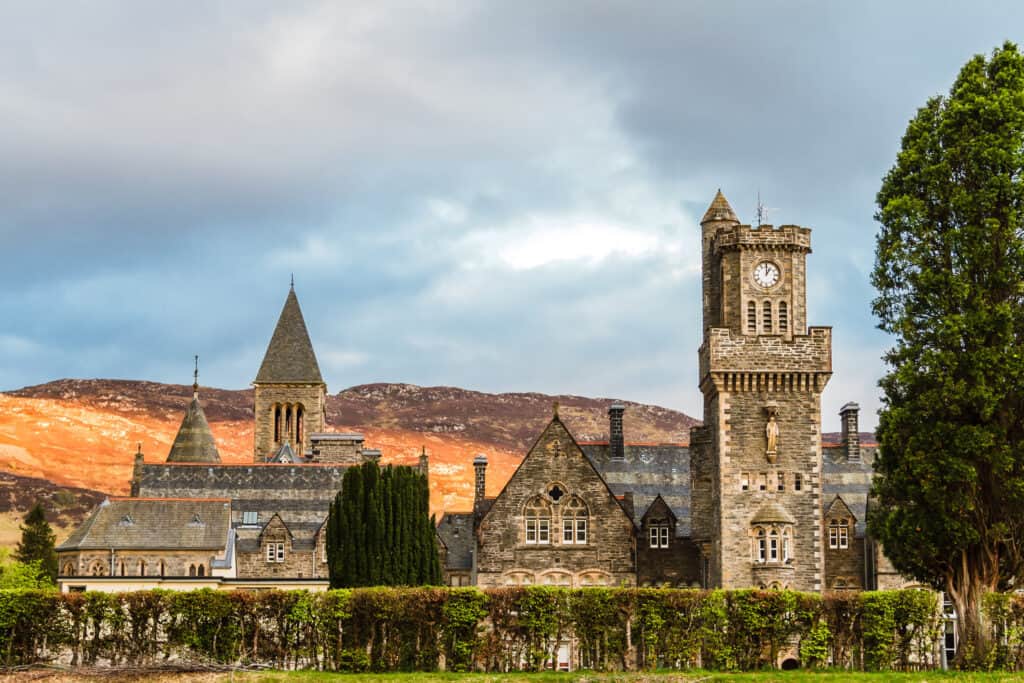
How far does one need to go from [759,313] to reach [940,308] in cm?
2188

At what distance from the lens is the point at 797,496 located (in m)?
63.7

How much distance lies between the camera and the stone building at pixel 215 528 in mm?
74875

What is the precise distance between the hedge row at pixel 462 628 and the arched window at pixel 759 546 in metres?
20.9

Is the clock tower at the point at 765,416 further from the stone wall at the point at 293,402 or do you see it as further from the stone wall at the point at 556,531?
the stone wall at the point at 293,402

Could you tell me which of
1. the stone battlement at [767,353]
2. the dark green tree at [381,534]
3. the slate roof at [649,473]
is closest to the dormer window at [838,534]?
the slate roof at [649,473]

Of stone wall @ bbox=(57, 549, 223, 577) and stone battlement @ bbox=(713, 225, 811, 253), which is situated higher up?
stone battlement @ bbox=(713, 225, 811, 253)

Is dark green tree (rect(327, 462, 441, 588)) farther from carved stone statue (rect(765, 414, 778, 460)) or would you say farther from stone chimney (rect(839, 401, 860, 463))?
stone chimney (rect(839, 401, 860, 463))

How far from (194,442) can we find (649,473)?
4195 centimetres

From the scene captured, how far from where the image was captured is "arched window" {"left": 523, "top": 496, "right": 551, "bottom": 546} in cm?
6638

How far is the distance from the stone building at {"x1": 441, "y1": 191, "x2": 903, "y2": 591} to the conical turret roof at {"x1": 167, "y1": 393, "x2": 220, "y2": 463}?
3751cm

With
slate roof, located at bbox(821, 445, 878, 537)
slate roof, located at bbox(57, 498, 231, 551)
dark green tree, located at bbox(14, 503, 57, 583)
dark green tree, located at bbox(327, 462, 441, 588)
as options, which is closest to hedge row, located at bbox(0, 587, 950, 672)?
dark green tree, located at bbox(327, 462, 441, 588)

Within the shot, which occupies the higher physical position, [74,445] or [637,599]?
[74,445]

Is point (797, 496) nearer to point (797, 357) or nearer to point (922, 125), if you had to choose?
point (797, 357)

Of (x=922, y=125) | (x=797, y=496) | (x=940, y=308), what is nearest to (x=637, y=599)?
(x=940, y=308)
